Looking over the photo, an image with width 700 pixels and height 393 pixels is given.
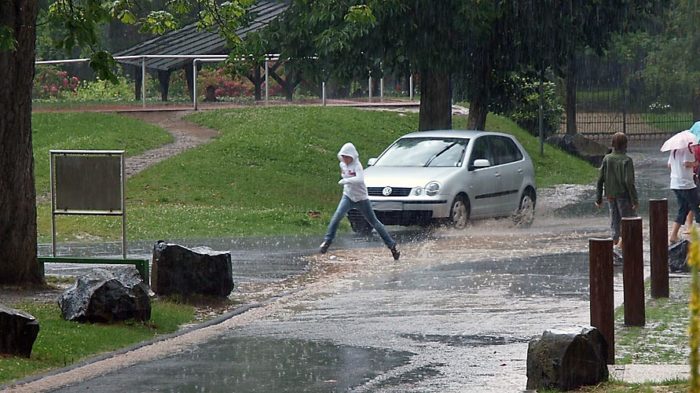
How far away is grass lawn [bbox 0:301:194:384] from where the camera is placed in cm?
1064

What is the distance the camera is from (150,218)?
2322cm

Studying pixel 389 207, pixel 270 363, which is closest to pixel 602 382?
pixel 270 363

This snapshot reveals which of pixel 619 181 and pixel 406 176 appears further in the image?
pixel 406 176

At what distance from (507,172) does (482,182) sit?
0.96m

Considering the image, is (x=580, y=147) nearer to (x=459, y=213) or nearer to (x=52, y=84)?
(x=52, y=84)

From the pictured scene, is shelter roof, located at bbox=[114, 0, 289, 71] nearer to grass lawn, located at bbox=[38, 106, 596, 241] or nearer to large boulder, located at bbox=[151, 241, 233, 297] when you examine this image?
grass lawn, located at bbox=[38, 106, 596, 241]

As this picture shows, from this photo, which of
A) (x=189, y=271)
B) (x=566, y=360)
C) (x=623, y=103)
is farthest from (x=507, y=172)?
(x=623, y=103)

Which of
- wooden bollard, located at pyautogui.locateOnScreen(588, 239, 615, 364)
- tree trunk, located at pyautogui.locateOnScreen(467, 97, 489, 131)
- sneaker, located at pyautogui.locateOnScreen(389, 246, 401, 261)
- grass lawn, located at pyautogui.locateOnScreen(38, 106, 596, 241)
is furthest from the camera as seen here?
tree trunk, located at pyautogui.locateOnScreen(467, 97, 489, 131)

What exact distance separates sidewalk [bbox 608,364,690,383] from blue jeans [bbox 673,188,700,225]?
8.80 meters

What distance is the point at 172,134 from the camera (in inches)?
1305

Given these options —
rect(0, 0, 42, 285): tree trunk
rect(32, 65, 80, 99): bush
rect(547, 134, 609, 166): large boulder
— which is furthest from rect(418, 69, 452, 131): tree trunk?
rect(0, 0, 42, 285): tree trunk

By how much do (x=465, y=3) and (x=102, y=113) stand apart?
470 inches

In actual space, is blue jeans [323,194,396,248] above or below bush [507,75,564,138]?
below

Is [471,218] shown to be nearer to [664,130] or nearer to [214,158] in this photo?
[214,158]
